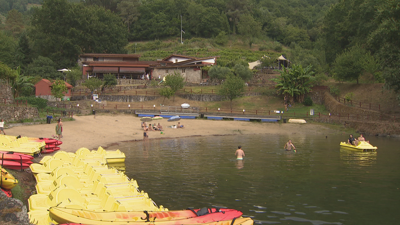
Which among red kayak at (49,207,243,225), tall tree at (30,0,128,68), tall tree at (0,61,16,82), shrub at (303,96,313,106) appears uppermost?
tall tree at (30,0,128,68)

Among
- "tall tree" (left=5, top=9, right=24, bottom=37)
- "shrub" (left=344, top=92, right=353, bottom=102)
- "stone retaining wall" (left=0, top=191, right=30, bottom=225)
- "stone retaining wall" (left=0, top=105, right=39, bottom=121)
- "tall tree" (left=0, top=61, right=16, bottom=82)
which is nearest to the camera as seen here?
"stone retaining wall" (left=0, top=191, right=30, bottom=225)

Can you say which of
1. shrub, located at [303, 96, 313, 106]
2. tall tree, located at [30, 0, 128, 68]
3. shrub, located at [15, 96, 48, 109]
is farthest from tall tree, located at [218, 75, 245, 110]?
tall tree, located at [30, 0, 128, 68]

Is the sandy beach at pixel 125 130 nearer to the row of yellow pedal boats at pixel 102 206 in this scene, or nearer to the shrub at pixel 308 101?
the shrub at pixel 308 101

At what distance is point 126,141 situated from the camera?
1332 inches

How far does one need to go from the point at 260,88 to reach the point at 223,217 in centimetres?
5275

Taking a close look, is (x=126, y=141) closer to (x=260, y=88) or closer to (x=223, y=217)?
(x=223, y=217)

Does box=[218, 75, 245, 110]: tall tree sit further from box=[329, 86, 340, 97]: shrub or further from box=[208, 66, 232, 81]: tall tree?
box=[329, 86, 340, 97]: shrub

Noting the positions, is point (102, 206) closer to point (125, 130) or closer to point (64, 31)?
point (125, 130)

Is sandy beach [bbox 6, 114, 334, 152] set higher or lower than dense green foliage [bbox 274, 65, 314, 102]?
lower

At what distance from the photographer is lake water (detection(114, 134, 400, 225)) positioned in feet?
45.3

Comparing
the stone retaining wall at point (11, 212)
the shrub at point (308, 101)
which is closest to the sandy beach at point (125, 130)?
the shrub at point (308, 101)

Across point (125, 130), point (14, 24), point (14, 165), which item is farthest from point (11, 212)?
point (14, 24)

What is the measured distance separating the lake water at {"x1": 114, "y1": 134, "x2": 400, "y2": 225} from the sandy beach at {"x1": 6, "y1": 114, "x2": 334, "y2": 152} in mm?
4240

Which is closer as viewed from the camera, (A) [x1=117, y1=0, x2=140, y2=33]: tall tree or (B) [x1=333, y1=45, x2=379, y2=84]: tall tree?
(B) [x1=333, y1=45, x2=379, y2=84]: tall tree
